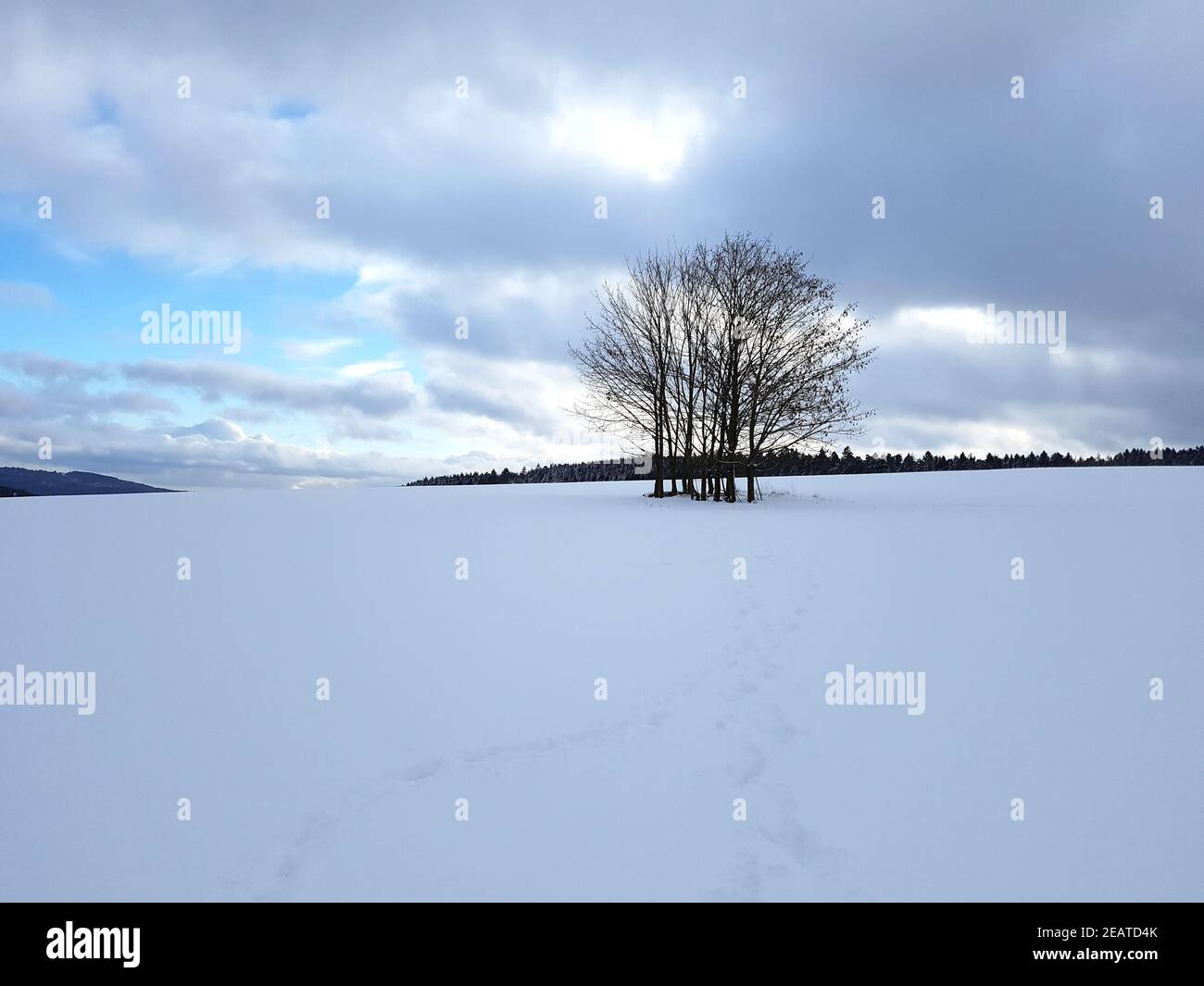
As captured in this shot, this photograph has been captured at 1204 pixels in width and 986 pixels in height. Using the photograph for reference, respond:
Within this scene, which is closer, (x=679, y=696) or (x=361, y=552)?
(x=679, y=696)

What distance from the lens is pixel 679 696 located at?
5.83 meters

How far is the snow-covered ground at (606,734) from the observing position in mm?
3529

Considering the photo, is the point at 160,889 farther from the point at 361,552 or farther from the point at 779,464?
the point at 779,464

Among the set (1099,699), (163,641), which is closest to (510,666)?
(163,641)

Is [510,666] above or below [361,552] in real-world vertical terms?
below

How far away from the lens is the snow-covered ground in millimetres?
3529

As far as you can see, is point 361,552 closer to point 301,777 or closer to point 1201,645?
point 301,777

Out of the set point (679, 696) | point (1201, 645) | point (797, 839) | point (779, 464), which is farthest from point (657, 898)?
point (779, 464)

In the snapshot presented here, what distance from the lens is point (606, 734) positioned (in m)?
5.07

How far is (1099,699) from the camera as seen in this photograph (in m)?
5.59

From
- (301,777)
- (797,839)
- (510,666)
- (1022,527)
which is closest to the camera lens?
(797,839)

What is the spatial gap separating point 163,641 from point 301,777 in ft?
14.5
